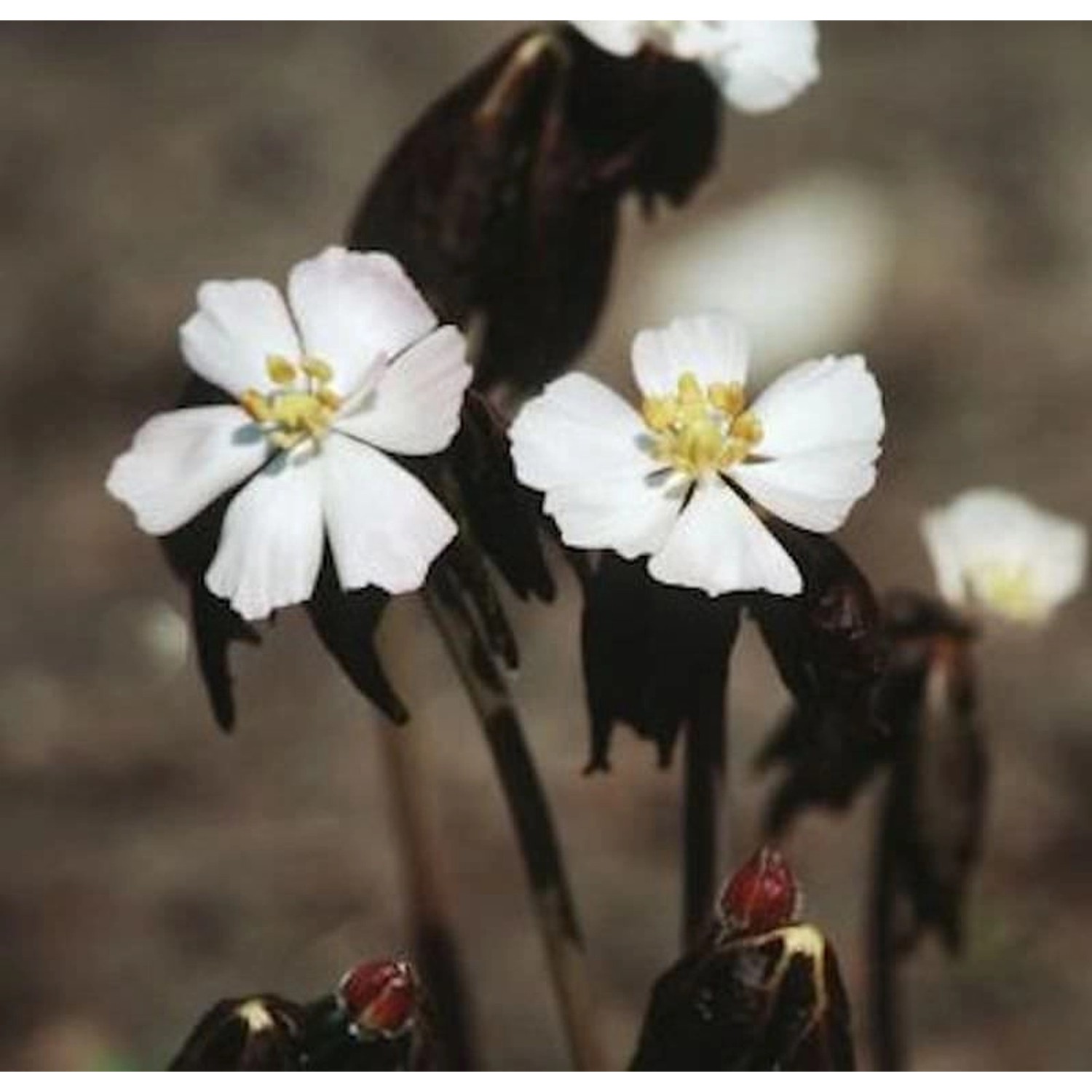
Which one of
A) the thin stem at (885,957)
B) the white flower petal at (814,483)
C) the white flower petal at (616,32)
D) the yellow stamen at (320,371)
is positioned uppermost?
the white flower petal at (616,32)

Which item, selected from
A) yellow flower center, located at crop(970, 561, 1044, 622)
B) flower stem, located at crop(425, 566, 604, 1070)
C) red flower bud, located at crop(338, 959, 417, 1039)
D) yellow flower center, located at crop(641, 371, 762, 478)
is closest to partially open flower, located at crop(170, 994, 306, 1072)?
red flower bud, located at crop(338, 959, 417, 1039)

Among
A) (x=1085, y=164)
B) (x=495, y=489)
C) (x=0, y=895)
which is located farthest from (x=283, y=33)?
(x=495, y=489)

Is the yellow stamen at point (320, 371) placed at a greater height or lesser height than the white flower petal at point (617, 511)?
greater

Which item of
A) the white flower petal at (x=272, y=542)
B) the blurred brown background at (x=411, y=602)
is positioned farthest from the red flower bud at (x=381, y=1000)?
the blurred brown background at (x=411, y=602)

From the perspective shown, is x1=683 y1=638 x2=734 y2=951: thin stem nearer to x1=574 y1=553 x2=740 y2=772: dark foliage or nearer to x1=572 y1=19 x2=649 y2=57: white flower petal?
x1=574 y1=553 x2=740 y2=772: dark foliage

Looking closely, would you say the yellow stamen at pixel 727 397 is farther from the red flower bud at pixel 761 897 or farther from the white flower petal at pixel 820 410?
the red flower bud at pixel 761 897

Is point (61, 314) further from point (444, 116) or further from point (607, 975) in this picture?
point (444, 116)

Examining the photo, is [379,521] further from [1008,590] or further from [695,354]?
[1008,590]
